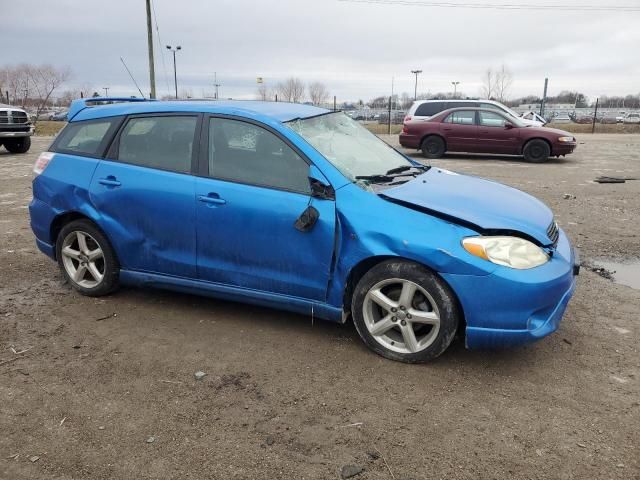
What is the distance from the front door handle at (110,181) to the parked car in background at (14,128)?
12734 mm

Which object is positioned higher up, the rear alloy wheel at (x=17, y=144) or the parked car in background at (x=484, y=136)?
the parked car in background at (x=484, y=136)

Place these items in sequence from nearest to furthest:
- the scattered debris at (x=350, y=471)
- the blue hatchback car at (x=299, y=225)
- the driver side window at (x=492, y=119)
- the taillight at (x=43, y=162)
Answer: the scattered debris at (x=350, y=471)
the blue hatchback car at (x=299, y=225)
the taillight at (x=43, y=162)
the driver side window at (x=492, y=119)

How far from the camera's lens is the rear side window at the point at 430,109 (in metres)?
17.5

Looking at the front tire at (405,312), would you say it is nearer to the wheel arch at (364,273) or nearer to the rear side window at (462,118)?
the wheel arch at (364,273)

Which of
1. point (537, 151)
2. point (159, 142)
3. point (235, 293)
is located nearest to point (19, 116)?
point (159, 142)

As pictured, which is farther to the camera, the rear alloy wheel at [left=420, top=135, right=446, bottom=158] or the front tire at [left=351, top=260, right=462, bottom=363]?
the rear alloy wheel at [left=420, top=135, right=446, bottom=158]

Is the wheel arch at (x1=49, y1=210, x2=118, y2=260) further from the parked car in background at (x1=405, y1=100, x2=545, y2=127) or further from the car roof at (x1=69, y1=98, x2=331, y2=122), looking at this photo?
the parked car in background at (x1=405, y1=100, x2=545, y2=127)

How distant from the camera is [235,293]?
3926 millimetres

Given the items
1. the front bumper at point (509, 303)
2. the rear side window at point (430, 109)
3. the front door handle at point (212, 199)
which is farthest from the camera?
the rear side window at point (430, 109)

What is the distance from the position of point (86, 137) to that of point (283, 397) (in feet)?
9.45

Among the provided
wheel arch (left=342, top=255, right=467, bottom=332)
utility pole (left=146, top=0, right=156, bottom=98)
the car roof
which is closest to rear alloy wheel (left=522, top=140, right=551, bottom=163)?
the car roof

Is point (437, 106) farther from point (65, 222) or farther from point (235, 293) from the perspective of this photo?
point (235, 293)

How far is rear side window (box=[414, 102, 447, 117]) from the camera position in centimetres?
1750

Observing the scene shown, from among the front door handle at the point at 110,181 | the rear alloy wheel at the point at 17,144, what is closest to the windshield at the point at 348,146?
the front door handle at the point at 110,181
